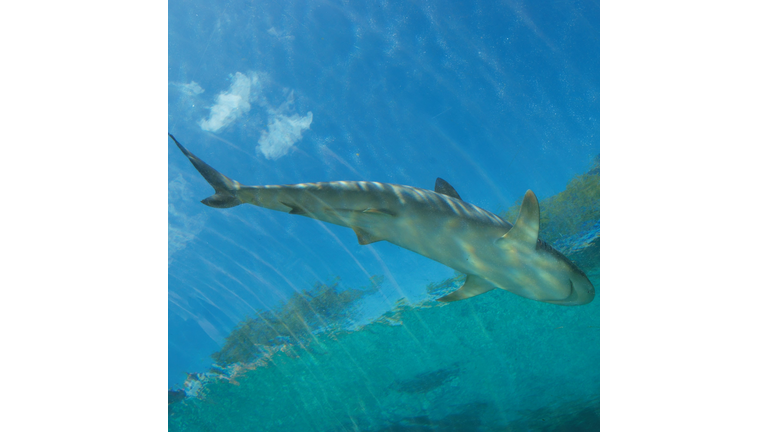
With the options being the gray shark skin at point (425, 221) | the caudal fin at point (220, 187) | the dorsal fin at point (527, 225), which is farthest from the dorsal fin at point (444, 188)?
the caudal fin at point (220, 187)

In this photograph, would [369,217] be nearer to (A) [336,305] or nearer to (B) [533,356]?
(A) [336,305]

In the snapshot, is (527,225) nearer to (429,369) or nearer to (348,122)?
(348,122)

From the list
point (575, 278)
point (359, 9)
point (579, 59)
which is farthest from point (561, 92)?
point (575, 278)

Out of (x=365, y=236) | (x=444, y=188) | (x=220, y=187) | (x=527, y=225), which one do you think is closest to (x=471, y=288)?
(x=444, y=188)

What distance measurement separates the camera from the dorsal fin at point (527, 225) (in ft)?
10.7

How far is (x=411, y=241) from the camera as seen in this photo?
11.9 ft

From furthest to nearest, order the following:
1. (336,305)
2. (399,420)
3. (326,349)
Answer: (399,420)
(326,349)
(336,305)

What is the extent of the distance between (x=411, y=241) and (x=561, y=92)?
5.37 m

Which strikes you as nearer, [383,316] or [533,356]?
[383,316]

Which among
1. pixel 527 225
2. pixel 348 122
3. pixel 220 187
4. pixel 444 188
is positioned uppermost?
pixel 348 122

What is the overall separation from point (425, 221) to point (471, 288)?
4.62 ft

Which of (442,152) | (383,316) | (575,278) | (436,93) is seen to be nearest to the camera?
(575,278)

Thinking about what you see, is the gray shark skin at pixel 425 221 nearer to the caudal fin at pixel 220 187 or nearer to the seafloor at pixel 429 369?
the caudal fin at pixel 220 187

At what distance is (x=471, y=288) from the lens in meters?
4.46
